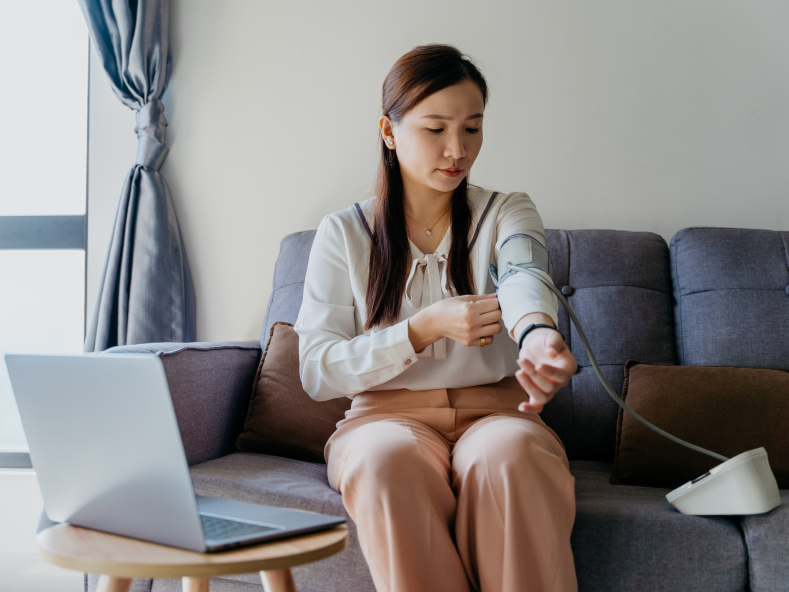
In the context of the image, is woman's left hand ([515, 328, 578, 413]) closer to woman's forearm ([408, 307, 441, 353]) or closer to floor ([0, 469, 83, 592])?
woman's forearm ([408, 307, 441, 353])

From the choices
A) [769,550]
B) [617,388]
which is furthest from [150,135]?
[769,550]

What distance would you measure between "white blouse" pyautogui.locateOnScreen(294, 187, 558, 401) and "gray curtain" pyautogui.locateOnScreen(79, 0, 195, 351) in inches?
35.8

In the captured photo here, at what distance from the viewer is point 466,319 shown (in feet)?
3.18

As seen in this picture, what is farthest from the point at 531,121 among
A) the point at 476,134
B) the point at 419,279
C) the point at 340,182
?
the point at 419,279

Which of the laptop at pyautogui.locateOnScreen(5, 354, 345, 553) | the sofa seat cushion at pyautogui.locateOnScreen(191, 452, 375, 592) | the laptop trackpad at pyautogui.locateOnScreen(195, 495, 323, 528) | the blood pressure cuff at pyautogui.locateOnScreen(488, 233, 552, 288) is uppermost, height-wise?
the blood pressure cuff at pyautogui.locateOnScreen(488, 233, 552, 288)

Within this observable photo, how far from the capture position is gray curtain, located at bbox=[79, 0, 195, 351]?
1950mm

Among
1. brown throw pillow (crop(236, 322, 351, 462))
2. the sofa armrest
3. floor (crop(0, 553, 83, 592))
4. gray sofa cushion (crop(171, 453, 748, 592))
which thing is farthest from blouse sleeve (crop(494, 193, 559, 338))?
floor (crop(0, 553, 83, 592))

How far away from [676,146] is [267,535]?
1.74 meters

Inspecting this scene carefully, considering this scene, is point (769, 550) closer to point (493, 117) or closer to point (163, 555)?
point (163, 555)

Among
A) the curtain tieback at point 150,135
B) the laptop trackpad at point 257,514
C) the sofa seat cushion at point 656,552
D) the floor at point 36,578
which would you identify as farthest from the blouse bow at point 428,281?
the floor at point 36,578

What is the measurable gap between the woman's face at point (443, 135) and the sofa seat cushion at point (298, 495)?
25.5 inches

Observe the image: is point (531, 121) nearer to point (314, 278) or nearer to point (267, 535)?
point (314, 278)

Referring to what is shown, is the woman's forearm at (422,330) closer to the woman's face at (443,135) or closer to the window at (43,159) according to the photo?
the woman's face at (443,135)

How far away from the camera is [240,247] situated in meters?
2.08
